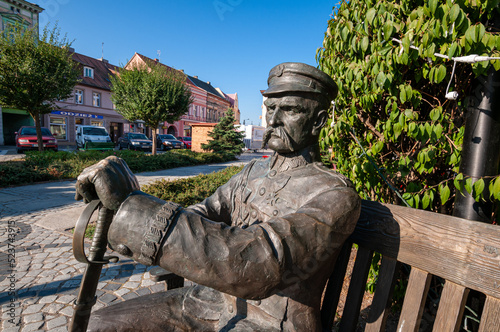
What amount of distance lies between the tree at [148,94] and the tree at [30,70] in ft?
10.8

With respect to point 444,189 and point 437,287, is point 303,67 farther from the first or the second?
point 437,287

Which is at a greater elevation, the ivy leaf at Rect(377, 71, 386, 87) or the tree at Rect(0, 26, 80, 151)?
the tree at Rect(0, 26, 80, 151)

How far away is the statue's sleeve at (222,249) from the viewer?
37.7 inches

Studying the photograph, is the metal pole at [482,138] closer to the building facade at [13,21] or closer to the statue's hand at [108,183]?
the statue's hand at [108,183]

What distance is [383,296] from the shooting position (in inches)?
57.6

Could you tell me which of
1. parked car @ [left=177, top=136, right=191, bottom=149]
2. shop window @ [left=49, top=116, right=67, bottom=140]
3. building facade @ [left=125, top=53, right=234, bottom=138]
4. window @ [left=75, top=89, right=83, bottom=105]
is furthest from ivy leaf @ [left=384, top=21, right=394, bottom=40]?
building facade @ [left=125, top=53, right=234, bottom=138]

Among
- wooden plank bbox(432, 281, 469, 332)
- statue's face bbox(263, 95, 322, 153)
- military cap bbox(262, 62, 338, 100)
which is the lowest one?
wooden plank bbox(432, 281, 469, 332)

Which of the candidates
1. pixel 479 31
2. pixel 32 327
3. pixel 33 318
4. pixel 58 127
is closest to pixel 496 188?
pixel 479 31

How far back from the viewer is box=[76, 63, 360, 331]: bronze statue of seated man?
97cm

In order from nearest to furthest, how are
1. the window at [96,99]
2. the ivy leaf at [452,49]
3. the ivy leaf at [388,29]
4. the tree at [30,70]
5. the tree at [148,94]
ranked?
the ivy leaf at [452,49] → the ivy leaf at [388,29] → the tree at [30,70] → the tree at [148,94] → the window at [96,99]

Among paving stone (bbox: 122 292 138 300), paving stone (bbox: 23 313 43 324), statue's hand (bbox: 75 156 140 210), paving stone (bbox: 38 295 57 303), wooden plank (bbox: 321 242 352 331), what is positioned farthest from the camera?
paving stone (bbox: 122 292 138 300)

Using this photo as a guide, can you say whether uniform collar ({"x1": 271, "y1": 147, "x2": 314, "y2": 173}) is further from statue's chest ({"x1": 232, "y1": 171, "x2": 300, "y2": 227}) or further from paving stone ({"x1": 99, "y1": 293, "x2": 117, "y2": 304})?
paving stone ({"x1": 99, "y1": 293, "x2": 117, "y2": 304})

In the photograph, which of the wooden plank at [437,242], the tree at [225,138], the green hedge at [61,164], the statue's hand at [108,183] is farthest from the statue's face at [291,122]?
the tree at [225,138]

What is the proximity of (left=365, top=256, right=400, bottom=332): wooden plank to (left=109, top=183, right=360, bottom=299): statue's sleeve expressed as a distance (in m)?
0.66
